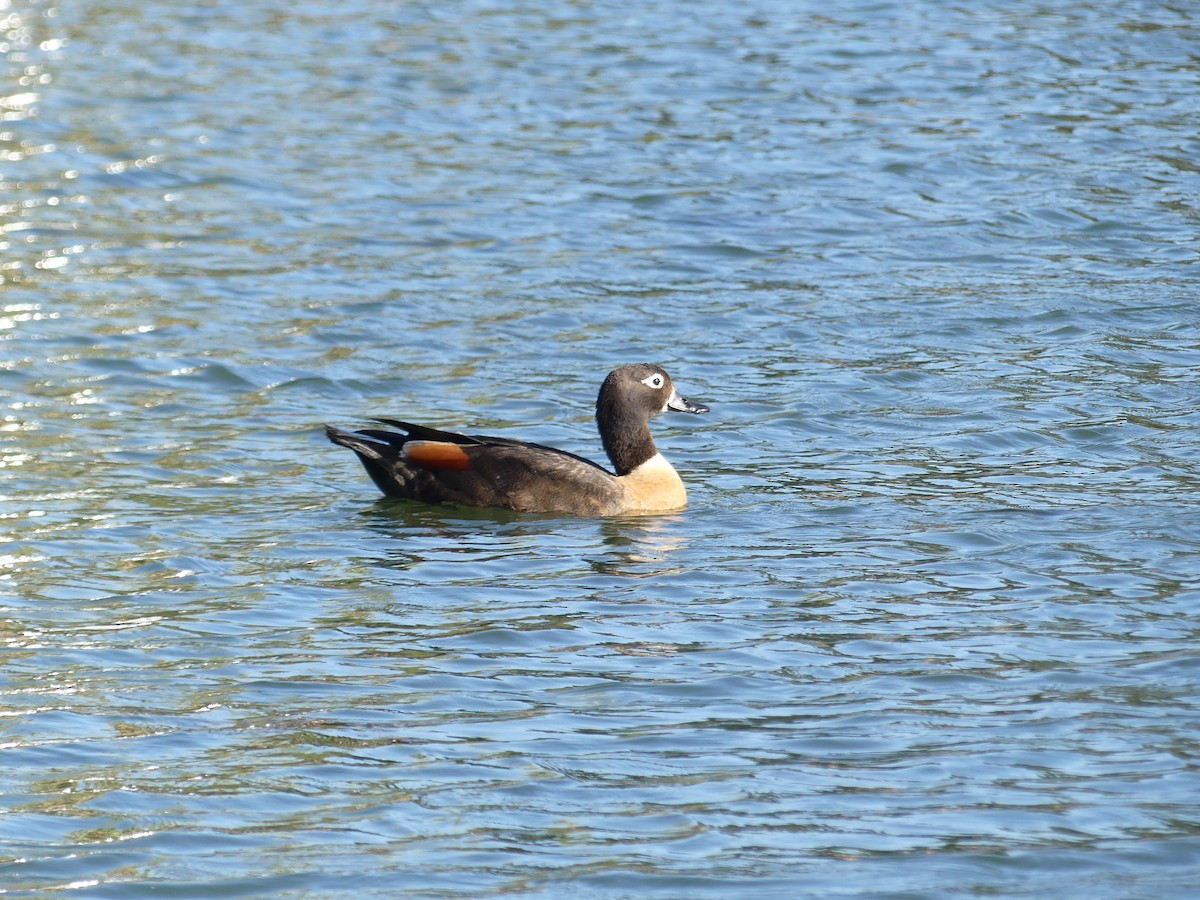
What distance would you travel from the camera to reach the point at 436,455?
11320mm

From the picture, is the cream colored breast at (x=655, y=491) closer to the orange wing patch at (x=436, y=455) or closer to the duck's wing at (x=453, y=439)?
the duck's wing at (x=453, y=439)

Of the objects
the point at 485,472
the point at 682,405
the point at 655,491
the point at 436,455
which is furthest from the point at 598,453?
the point at 436,455

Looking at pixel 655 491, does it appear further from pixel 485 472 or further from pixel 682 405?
pixel 485 472

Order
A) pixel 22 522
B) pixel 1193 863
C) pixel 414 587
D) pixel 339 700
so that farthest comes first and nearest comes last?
pixel 22 522, pixel 414 587, pixel 339 700, pixel 1193 863

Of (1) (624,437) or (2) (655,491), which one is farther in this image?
(1) (624,437)

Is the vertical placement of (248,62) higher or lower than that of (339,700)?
higher

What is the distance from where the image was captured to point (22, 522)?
10766 millimetres

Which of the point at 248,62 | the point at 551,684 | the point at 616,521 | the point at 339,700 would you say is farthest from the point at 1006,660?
the point at 248,62

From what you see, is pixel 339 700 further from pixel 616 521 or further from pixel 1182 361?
pixel 1182 361

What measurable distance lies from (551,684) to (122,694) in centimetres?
180

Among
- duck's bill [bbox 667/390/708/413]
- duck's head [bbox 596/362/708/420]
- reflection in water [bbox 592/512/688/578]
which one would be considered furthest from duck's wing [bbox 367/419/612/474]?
duck's bill [bbox 667/390/708/413]

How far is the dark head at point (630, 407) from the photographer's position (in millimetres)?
11633

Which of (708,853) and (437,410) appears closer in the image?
(708,853)

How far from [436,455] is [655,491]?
1.30m
